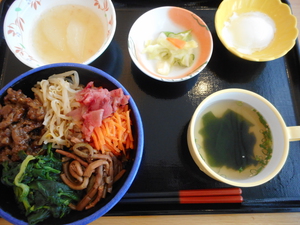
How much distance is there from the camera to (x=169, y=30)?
6.13ft

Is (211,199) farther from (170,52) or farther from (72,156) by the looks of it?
(170,52)

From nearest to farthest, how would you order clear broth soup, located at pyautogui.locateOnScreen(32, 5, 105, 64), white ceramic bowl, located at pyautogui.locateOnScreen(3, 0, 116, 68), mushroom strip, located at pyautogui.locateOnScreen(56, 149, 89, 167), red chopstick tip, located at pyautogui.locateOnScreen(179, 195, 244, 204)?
1. mushroom strip, located at pyautogui.locateOnScreen(56, 149, 89, 167)
2. red chopstick tip, located at pyautogui.locateOnScreen(179, 195, 244, 204)
3. white ceramic bowl, located at pyautogui.locateOnScreen(3, 0, 116, 68)
4. clear broth soup, located at pyautogui.locateOnScreen(32, 5, 105, 64)

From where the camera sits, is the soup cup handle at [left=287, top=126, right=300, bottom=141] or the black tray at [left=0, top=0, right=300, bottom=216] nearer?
the soup cup handle at [left=287, top=126, right=300, bottom=141]

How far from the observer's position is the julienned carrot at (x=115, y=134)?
4.09 ft

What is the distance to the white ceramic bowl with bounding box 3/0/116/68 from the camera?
5.07 feet

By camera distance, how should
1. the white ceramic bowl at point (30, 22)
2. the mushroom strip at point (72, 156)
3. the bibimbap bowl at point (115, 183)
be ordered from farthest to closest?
the white ceramic bowl at point (30, 22) < the mushroom strip at point (72, 156) < the bibimbap bowl at point (115, 183)

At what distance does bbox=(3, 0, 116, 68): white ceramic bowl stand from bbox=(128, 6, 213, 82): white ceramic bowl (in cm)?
20

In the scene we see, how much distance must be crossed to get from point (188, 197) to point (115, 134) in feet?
1.92

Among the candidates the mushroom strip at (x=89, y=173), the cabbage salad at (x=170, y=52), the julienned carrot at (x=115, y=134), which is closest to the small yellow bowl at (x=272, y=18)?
the cabbage salad at (x=170, y=52)

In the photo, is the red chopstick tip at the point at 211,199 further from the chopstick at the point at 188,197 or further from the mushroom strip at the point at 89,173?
the mushroom strip at the point at 89,173

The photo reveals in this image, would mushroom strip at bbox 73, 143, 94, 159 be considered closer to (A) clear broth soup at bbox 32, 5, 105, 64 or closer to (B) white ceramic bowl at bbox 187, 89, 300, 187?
(B) white ceramic bowl at bbox 187, 89, 300, 187

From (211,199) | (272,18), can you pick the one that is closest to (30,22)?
(211,199)

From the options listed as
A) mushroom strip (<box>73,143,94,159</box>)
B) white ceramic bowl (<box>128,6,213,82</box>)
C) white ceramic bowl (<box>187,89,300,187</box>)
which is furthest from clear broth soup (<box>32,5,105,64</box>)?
white ceramic bowl (<box>187,89,300,187</box>)

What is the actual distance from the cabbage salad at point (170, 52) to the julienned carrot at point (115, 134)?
54 cm
